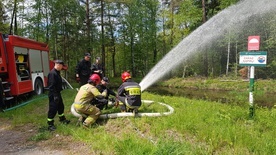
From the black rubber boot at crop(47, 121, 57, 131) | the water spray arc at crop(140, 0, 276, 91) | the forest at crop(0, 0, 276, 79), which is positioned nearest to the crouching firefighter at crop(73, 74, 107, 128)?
the black rubber boot at crop(47, 121, 57, 131)

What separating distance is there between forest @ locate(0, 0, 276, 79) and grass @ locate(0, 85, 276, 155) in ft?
59.8

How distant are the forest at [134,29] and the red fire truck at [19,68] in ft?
43.9

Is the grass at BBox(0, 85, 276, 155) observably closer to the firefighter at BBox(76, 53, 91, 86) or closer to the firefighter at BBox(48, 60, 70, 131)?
the firefighter at BBox(48, 60, 70, 131)

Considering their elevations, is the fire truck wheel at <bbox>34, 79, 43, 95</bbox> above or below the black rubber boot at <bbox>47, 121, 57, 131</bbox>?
above

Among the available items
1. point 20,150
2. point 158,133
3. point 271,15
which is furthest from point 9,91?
point 271,15

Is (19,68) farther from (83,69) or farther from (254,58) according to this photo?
(254,58)

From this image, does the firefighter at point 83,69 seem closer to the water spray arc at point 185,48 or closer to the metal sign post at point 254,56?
the water spray arc at point 185,48

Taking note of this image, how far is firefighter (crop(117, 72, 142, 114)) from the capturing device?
5930mm

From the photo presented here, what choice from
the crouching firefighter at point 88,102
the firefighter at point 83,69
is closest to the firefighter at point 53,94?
the crouching firefighter at point 88,102

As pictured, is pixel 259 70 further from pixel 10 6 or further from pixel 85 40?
pixel 10 6

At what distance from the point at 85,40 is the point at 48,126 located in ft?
73.8

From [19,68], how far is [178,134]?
8.38m

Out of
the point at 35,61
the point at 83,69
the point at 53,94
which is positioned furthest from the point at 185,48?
the point at 53,94

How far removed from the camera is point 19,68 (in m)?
9.99
